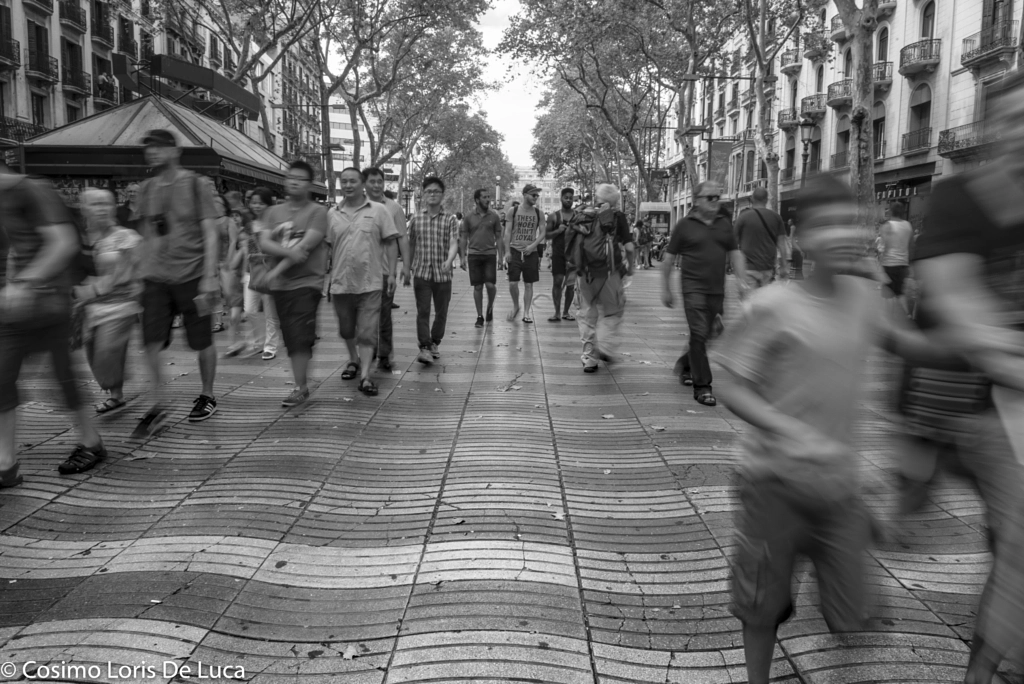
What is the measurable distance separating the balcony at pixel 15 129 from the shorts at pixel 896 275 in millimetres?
26462

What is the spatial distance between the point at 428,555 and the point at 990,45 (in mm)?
29572

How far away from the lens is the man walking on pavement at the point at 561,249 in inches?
470

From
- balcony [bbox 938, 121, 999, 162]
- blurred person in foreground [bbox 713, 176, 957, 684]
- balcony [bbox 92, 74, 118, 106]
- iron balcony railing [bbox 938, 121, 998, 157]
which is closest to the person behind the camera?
blurred person in foreground [bbox 713, 176, 957, 684]

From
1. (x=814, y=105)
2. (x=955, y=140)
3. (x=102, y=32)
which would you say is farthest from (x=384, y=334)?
(x=814, y=105)

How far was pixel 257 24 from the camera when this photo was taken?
22.4m

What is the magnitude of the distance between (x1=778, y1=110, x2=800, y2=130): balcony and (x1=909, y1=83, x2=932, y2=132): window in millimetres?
10233

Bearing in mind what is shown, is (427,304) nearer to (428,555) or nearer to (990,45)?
(428,555)

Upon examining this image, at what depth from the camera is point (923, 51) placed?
3083cm

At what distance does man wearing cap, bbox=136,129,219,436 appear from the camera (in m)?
5.55

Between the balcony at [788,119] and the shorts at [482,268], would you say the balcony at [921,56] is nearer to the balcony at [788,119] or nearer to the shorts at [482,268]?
the balcony at [788,119]

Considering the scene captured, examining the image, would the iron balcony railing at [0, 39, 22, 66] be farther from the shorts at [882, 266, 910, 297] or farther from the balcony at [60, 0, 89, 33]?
the shorts at [882, 266, 910, 297]

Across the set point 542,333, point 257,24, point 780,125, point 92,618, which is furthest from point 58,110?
point 92,618

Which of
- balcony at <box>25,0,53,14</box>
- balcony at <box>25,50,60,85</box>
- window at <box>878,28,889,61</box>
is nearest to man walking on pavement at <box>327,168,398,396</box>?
balcony at <box>25,50,60,85</box>

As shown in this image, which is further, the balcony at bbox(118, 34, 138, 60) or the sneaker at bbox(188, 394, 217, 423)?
the balcony at bbox(118, 34, 138, 60)
